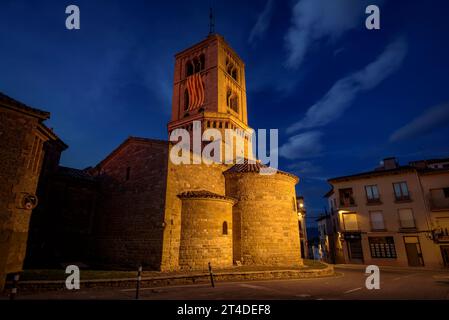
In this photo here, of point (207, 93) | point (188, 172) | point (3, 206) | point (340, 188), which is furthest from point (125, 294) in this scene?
point (340, 188)

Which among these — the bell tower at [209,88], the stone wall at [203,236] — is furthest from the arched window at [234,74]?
the stone wall at [203,236]

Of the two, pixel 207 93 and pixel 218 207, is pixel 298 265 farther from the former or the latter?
pixel 207 93

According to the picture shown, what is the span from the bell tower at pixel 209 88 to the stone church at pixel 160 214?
9902 millimetres

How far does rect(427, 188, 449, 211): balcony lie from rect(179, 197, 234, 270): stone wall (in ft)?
65.5

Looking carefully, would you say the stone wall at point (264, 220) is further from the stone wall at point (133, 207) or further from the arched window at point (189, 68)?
the arched window at point (189, 68)

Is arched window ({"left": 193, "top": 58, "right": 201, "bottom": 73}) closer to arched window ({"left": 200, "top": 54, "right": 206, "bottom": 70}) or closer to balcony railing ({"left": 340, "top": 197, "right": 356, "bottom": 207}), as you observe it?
arched window ({"left": 200, "top": 54, "right": 206, "bottom": 70})

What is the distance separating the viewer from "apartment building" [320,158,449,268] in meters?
21.6

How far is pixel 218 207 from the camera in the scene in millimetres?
14586

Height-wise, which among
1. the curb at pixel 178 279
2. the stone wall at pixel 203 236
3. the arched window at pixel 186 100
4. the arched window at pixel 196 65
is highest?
the arched window at pixel 196 65

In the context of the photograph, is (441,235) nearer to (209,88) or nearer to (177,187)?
A: (177,187)

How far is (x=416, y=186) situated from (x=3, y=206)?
1163 inches

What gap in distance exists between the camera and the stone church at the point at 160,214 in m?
13.4

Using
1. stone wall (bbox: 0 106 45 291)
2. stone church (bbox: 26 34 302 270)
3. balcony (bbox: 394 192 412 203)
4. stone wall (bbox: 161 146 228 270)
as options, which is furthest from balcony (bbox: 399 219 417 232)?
stone wall (bbox: 0 106 45 291)

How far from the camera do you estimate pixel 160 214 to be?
13172 millimetres
